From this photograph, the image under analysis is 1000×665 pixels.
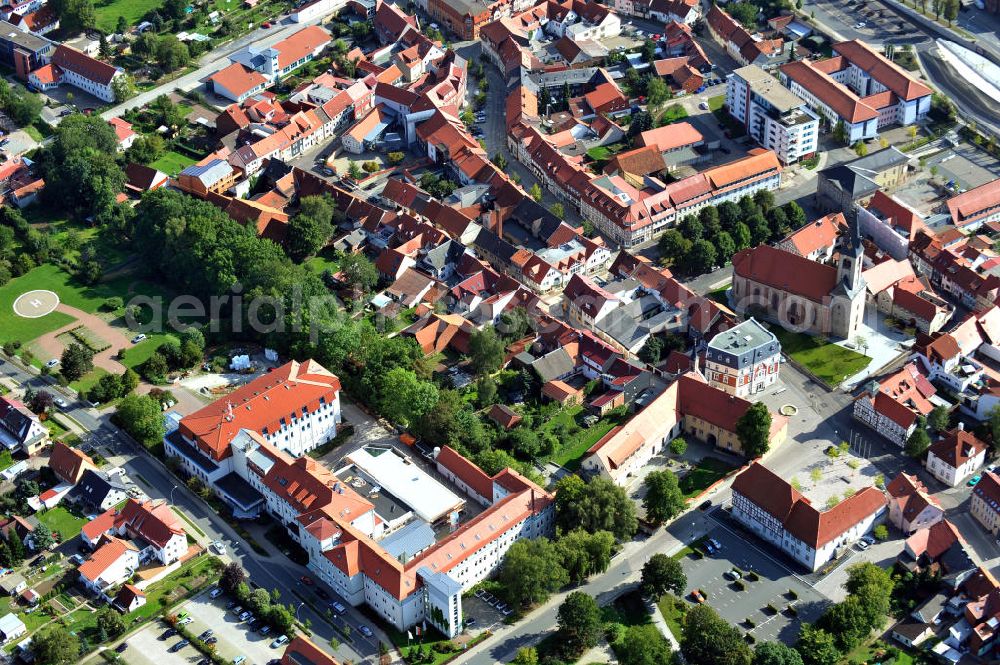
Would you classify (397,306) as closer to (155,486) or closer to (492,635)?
(155,486)

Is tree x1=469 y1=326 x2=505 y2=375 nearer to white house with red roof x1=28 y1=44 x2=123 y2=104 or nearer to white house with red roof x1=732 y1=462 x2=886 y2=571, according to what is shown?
white house with red roof x1=732 y1=462 x2=886 y2=571

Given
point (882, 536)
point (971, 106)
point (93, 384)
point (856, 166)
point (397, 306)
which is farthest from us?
point (971, 106)

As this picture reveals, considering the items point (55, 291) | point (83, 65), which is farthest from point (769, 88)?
point (83, 65)

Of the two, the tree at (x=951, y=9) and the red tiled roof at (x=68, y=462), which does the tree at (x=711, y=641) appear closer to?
the red tiled roof at (x=68, y=462)

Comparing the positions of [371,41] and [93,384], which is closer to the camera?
[93,384]

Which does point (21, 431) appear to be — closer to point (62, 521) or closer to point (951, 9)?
point (62, 521)

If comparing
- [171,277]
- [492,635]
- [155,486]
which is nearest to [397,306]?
[171,277]
